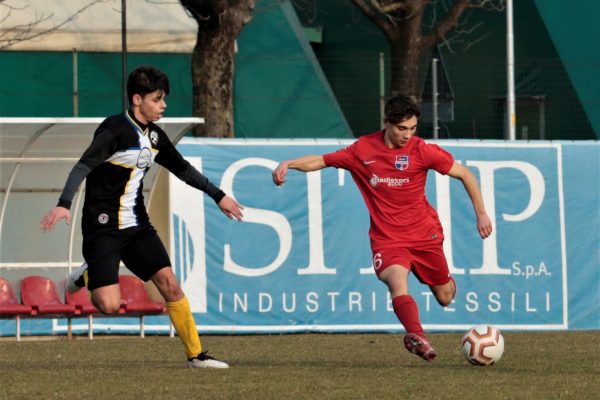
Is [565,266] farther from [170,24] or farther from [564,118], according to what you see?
[170,24]

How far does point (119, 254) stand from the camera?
390 inches

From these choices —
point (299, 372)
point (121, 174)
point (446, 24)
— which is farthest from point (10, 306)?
point (446, 24)

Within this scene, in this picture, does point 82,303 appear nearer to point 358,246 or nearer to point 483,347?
point 358,246

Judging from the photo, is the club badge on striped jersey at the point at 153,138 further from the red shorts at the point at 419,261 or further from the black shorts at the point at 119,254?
the red shorts at the point at 419,261

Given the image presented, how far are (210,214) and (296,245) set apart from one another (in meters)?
1.07

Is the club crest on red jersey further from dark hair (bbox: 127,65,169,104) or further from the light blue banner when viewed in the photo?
the light blue banner

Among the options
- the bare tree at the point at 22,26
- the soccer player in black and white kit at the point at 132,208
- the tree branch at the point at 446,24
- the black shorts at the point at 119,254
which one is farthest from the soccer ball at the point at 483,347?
the bare tree at the point at 22,26

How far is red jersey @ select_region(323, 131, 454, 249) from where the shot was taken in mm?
10594

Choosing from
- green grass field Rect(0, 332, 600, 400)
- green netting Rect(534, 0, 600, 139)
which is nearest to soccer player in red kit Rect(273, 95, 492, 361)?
green grass field Rect(0, 332, 600, 400)

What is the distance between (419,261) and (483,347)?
3.14 feet

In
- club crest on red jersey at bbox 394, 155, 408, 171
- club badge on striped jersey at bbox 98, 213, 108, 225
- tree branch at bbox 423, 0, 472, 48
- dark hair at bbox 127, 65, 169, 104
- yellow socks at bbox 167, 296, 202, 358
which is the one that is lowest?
yellow socks at bbox 167, 296, 202, 358

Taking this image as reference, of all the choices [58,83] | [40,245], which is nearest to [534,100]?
Result: [58,83]

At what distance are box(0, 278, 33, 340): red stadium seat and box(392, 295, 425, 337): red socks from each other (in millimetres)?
6296

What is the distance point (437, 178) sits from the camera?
55.3 feet
